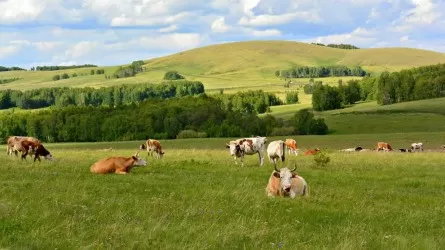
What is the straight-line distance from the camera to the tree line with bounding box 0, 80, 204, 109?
180375 millimetres

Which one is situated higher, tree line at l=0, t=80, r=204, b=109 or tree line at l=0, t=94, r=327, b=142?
tree line at l=0, t=80, r=204, b=109

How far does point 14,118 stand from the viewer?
12031 centimetres

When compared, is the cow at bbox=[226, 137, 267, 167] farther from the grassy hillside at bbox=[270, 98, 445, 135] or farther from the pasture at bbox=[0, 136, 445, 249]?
the grassy hillside at bbox=[270, 98, 445, 135]

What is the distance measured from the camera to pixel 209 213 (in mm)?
11789

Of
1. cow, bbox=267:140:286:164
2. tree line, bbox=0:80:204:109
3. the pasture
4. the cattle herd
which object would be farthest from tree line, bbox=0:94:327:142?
the pasture

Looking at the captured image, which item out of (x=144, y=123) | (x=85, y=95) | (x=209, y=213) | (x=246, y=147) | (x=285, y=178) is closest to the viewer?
(x=209, y=213)

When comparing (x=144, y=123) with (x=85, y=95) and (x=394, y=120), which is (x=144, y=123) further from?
(x=85, y=95)

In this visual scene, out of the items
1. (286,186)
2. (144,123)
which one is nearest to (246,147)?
(286,186)

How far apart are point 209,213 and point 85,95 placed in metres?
177

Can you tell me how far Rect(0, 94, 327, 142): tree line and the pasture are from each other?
7632cm

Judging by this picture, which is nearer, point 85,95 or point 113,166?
point 113,166

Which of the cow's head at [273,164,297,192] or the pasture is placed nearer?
the pasture

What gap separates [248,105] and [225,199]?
463 ft

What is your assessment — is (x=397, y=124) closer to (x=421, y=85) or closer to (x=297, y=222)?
(x=421, y=85)
